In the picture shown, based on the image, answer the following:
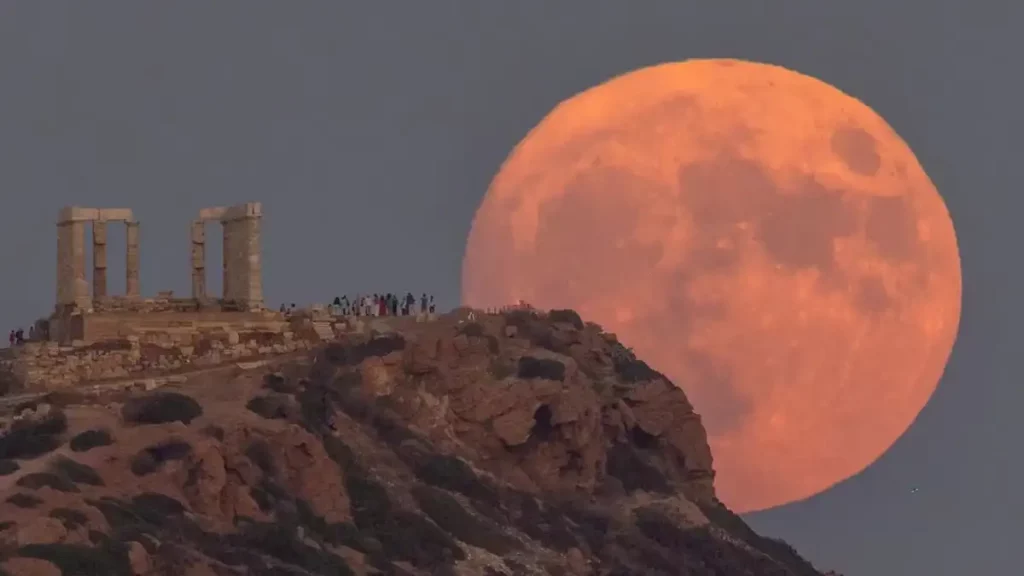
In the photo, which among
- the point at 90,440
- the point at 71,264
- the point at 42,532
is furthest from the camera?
the point at 71,264

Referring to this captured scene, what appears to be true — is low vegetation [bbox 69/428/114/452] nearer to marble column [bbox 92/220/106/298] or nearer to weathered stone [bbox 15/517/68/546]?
weathered stone [bbox 15/517/68/546]

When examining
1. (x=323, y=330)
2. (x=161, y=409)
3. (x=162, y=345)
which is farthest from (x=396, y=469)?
(x=161, y=409)

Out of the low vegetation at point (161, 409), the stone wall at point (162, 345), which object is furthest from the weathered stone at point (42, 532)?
the stone wall at point (162, 345)

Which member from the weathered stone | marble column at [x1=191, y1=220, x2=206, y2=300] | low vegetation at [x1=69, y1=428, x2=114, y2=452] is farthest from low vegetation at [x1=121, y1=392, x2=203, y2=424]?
marble column at [x1=191, y1=220, x2=206, y2=300]

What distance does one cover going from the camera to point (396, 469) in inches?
4444

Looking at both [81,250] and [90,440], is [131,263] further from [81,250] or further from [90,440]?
[90,440]

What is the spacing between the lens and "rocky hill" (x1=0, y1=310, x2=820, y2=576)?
321 feet

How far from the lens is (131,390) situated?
10831cm

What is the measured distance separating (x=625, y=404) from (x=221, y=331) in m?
16.8

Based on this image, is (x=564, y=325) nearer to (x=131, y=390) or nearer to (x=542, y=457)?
(x=542, y=457)

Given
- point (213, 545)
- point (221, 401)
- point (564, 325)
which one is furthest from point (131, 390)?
point (564, 325)

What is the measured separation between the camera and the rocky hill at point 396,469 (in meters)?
97.8

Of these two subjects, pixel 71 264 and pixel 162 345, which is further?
pixel 71 264

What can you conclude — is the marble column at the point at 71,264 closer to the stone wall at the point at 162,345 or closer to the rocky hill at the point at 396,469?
the stone wall at the point at 162,345
